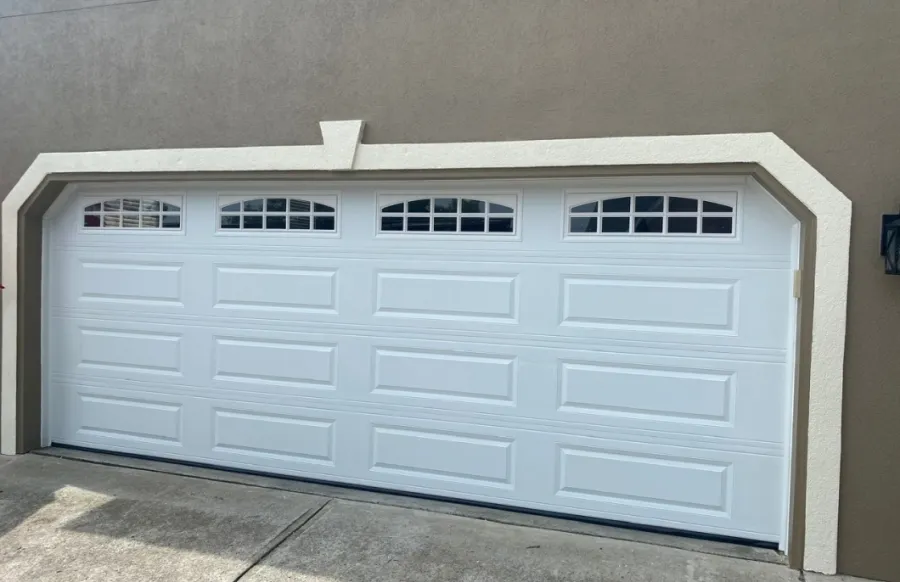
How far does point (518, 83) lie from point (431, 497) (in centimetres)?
276

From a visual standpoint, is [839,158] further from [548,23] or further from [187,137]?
[187,137]

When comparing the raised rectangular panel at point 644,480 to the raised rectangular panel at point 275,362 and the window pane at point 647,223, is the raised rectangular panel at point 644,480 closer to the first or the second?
the window pane at point 647,223

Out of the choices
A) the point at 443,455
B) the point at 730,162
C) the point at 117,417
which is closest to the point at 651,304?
the point at 730,162

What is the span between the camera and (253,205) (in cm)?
480

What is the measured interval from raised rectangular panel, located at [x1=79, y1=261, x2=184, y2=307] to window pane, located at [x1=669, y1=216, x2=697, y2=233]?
3.54m

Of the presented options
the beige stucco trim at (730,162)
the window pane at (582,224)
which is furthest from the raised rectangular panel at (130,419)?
the window pane at (582,224)

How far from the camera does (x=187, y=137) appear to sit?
182 inches

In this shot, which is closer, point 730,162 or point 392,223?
point 730,162

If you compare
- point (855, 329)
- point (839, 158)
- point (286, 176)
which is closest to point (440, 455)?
point (286, 176)

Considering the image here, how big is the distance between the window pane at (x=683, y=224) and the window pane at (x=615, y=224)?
0.25 meters

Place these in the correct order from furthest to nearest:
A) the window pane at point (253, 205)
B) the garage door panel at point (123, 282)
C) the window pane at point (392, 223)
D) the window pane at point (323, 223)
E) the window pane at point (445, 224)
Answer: the garage door panel at point (123, 282) → the window pane at point (253, 205) → the window pane at point (323, 223) → the window pane at point (392, 223) → the window pane at point (445, 224)

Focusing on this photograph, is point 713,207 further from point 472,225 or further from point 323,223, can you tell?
point 323,223

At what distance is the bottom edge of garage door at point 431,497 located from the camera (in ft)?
12.9

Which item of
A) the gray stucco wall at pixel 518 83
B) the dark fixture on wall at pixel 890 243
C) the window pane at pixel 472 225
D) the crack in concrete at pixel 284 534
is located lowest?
the crack in concrete at pixel 284 534
